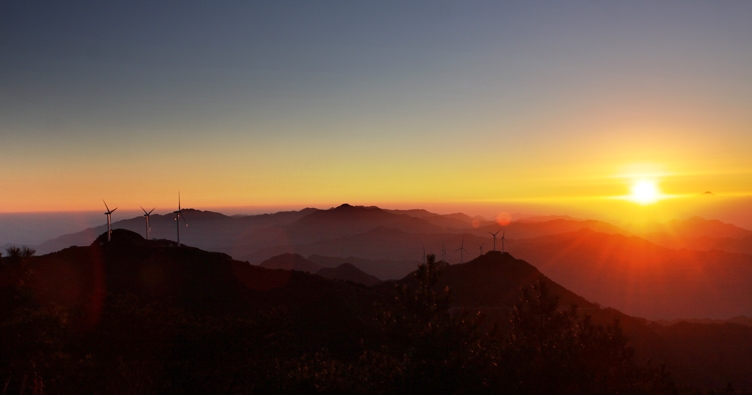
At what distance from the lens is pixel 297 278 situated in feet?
214

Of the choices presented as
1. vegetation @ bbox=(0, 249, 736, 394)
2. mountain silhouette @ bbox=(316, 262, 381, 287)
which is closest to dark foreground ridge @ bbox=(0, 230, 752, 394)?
vegetation @ bbox=(0, 249, 736, 394)

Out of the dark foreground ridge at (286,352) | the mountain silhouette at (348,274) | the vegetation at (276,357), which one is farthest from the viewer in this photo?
the mountain silhouette at (348,274)

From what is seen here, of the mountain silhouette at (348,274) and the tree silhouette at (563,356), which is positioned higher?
the tree silhouette at (563,356)

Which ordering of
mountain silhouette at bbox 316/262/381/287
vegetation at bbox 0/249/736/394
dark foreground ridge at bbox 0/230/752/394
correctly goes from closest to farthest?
vegetation at bbox 0/249/736/394 → dark foreground ridge at bbox 0/230/752/394 → mountain silhouette at bbox 316/262/381/287

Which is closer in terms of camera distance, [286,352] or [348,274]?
[286,352]

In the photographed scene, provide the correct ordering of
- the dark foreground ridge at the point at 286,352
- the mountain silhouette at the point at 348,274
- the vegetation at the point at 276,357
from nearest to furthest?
the vegetation at the point at 276,357 → the dark foreground ridge at the point at 286,352 → the mountain silhouette at the point at 348,274

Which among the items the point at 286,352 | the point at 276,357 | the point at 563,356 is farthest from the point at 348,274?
the point at 563,356

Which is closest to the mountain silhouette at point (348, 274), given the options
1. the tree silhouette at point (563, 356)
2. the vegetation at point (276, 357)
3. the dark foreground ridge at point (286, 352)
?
the tree silhouette at point (563, 356)

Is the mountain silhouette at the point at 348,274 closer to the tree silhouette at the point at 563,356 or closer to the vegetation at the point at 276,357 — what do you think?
the tree silhouette at the point at 563,356

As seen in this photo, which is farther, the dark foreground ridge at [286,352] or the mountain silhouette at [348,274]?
the mountain silhouette at [348,274]

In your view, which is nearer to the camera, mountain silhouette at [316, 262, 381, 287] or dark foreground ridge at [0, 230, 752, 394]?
dark foreground ridge at [0, 230, 752, 394]

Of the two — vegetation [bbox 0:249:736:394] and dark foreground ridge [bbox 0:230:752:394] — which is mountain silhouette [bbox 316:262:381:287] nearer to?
dark foreground ridge [bbox 0:230:752:394]

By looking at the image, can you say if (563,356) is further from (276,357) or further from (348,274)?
(348,274)

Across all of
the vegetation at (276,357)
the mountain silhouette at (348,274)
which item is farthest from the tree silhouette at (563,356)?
the mountain silhouette at (348,274)
